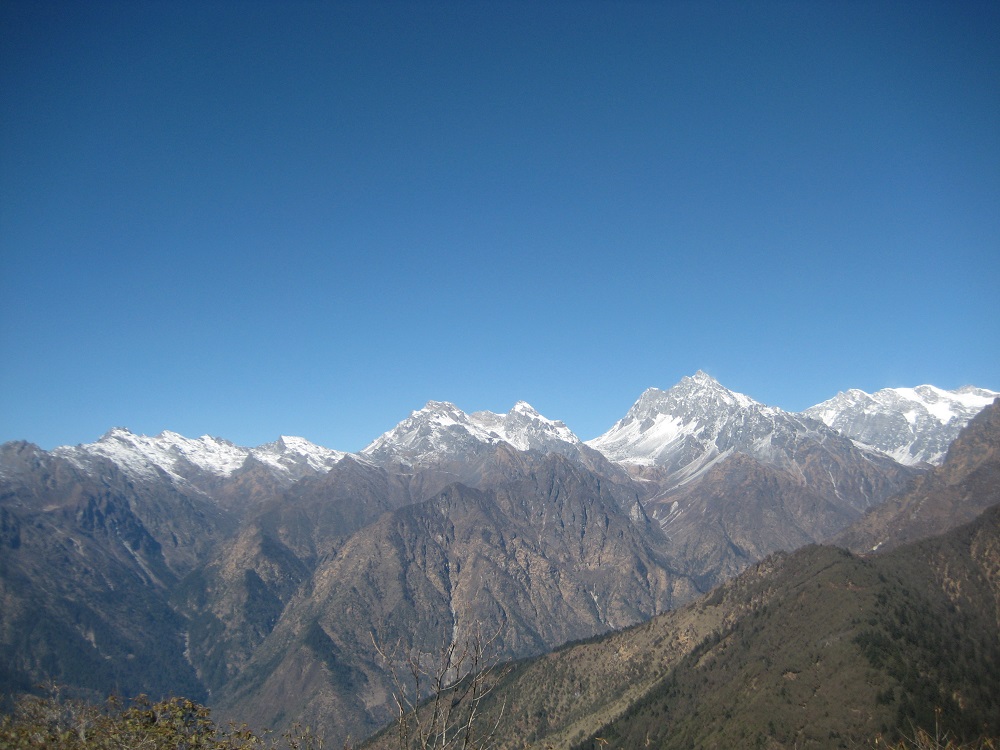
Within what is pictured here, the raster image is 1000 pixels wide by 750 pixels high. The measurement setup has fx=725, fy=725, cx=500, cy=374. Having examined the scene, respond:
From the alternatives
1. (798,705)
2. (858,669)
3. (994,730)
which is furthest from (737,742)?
(994,730)

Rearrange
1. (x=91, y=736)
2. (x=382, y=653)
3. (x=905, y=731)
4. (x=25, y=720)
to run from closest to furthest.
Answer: (x=382, y=653) → (x=91, y=736) → (x=25, y=720) → (x=905, y=731)

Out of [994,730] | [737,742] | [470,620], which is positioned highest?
[470,620]

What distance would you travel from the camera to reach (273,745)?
44188 mm

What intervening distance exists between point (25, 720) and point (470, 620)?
2978cm

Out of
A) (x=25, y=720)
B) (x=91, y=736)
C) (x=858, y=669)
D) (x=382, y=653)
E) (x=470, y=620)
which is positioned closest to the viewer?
(x=382, y=653)

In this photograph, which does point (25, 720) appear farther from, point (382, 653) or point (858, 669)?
point (858, 669)

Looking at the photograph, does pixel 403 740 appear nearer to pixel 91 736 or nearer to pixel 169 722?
pixel 169 722

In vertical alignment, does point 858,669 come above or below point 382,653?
below

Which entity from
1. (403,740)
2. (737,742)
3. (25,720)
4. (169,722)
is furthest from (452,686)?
(737,742)

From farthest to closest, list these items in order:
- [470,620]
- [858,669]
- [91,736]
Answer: [858,669] < [91,736] < [470,620]

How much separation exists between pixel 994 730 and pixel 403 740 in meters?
210

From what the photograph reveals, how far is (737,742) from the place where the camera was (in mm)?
198750

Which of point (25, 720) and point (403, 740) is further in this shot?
point (25, 720)

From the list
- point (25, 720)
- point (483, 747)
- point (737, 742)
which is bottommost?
point (737, 742)
